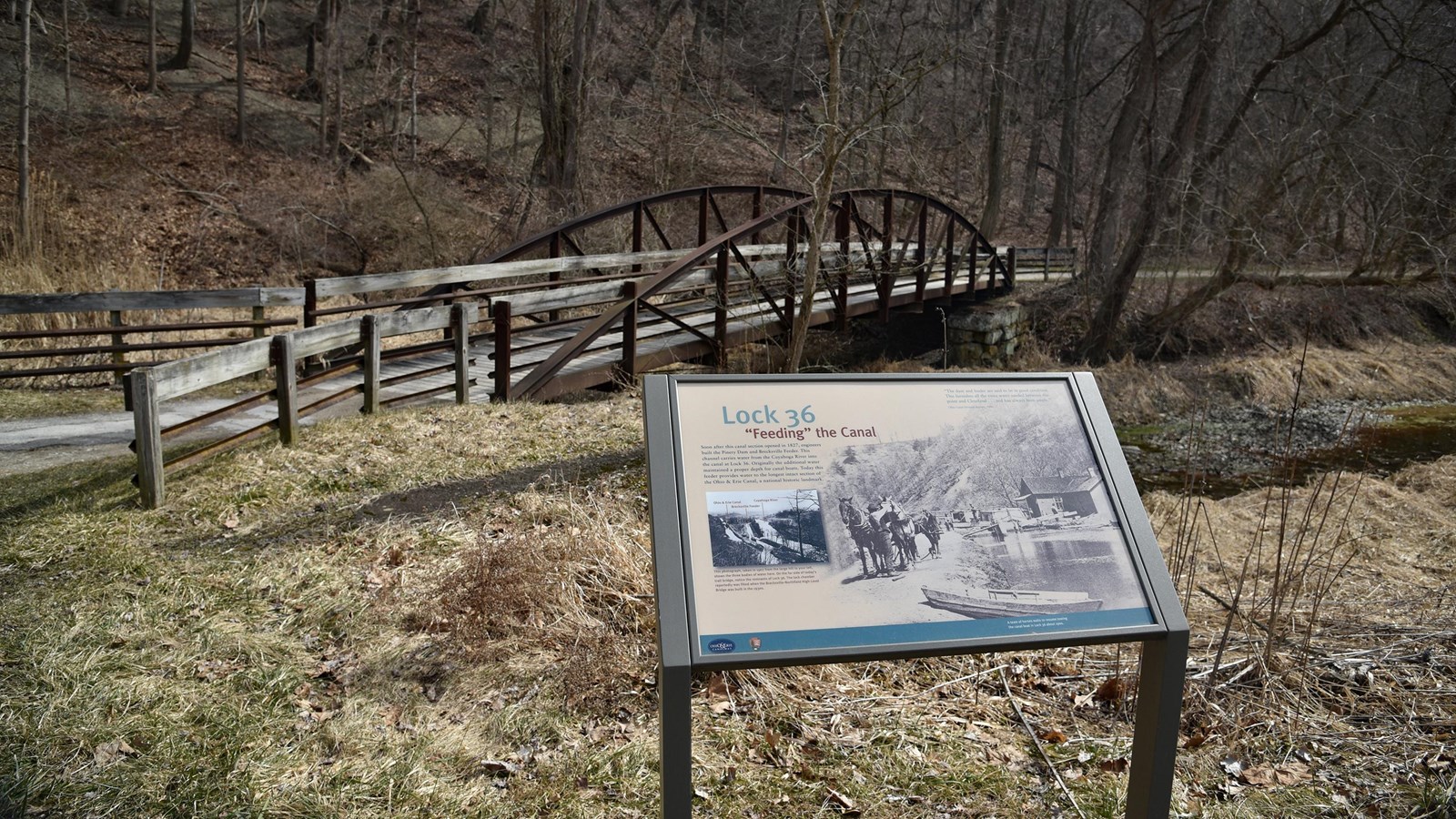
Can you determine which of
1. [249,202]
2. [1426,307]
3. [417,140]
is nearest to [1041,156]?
[1426,307]

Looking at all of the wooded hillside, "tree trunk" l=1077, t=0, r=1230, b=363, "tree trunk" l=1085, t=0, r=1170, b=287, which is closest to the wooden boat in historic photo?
the wooded hillside

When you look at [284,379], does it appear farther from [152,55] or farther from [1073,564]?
[152,55]

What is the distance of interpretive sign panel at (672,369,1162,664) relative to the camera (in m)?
2.67

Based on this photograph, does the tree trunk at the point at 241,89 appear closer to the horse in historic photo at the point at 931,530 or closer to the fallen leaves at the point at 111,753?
the fallen leaves at the point at 111,753

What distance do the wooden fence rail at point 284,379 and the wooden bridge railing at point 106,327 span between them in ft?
3.46

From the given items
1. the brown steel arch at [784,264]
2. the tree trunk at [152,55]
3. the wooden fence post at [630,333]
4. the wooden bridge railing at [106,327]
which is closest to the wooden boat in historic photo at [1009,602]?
the brown steel arch at [784,264]

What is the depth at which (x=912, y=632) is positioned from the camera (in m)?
2.70

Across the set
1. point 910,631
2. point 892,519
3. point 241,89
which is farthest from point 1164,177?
point 241,89

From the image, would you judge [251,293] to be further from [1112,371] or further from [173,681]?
[1112,371]

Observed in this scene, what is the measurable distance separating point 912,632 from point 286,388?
5670 millimetres

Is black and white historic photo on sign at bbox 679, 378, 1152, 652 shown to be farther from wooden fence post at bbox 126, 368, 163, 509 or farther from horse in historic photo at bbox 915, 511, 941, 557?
wooden fence post at bbox 126, 368, 163, 509

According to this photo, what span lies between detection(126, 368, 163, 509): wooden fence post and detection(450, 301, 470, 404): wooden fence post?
3.24 m

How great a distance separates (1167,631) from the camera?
2855 mm

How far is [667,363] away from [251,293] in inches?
176
